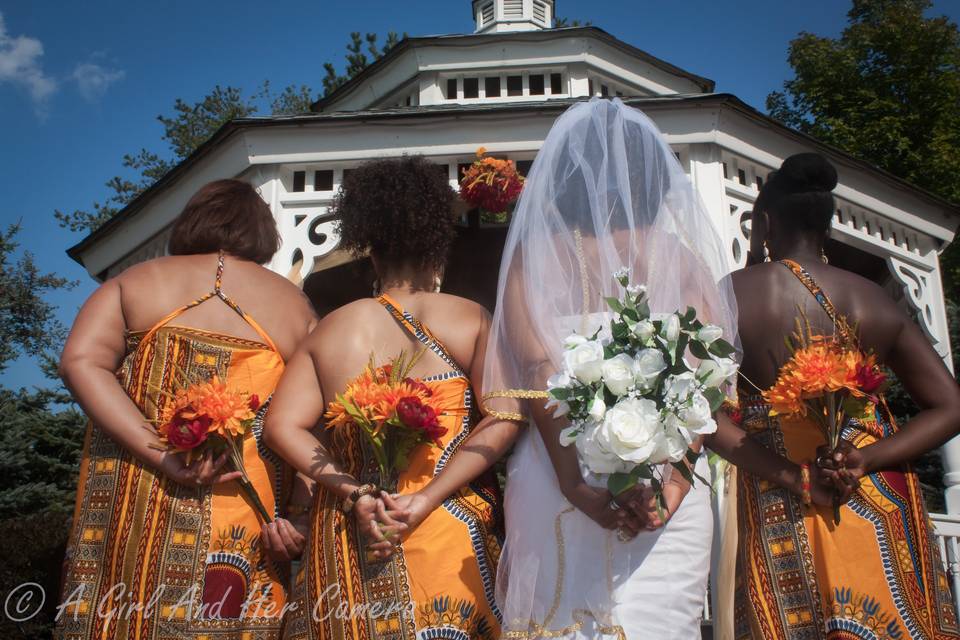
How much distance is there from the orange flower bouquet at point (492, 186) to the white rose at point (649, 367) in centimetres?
296

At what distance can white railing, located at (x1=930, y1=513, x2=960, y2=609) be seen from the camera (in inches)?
226

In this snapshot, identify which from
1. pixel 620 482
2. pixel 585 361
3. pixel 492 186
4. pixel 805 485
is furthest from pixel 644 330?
pixel 492 186

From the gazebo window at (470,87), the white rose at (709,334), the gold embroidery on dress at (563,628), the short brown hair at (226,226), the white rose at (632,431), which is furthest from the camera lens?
the gazebo window at (470,87)

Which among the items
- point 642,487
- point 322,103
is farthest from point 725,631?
point 322,103

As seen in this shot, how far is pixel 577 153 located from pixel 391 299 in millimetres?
839

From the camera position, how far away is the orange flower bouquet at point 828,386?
2480mm

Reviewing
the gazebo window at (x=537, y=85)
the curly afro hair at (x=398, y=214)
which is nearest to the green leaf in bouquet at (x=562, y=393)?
the curly afro hair at (x=398, y=214)

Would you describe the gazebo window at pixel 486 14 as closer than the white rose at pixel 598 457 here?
No

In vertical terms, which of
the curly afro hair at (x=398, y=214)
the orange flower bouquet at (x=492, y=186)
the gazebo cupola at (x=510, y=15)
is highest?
the gazebo cupola at (x=510, y=15)

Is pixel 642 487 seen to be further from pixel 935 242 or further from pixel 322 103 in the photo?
pixel 322 103

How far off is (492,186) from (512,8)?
574 centimetres

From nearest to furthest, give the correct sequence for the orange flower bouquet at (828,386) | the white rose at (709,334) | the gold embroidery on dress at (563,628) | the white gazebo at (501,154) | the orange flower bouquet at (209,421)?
the white rose at (709,334)
the gold embroidery on dress at (563,628)
the orange flower bouquet at (828,386)
the orange flower bouquet at (209,421)
the white gazebo at (501,154)

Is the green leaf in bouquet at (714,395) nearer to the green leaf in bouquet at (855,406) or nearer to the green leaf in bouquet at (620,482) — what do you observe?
the green leaf in bouquet at (620,482)

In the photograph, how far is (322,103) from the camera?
33.4ft
